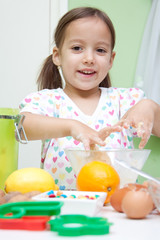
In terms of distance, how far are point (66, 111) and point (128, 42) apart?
1.03m

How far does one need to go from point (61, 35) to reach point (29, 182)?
0.78 metres

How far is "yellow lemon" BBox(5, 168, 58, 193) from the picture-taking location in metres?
0.60

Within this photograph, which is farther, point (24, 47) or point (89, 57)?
point (24, 47)

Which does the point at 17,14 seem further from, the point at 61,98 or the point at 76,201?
the point at 76,201

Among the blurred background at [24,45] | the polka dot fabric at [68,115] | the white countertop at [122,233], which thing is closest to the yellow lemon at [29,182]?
the white countertop at [122,233]

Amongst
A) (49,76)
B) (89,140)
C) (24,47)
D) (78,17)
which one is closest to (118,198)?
(89,140)

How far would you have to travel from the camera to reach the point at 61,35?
127cm

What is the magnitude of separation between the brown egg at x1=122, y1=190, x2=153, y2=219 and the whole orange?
0.13 meters

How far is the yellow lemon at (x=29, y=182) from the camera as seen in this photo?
1.95 feet

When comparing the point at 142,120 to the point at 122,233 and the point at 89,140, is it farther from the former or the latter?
the point at 122,233

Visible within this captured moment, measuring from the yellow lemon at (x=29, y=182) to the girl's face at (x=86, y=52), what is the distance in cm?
61

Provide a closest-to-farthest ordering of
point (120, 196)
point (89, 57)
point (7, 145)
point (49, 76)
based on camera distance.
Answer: point (120, 196) < point (7, 145) < point (89, 57) < point (49, 76)

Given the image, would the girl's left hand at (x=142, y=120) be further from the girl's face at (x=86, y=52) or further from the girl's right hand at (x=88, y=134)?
the girl's face at (x=86, y=52)

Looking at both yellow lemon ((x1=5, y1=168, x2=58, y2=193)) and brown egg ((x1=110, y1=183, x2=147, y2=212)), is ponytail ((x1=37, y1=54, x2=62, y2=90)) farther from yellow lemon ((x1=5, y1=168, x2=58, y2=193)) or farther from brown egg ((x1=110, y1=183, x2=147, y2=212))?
brown egg ((x1=110, y1=183, x2=147, y2=212))
